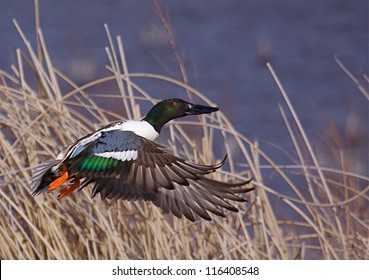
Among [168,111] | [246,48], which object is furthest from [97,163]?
[246,48]

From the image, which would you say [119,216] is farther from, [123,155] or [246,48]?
[246,48]

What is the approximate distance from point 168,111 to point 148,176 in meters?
0.53

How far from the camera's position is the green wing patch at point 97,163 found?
3.49 meters

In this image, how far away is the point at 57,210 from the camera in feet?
12.4

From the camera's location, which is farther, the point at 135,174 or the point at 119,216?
the point at 119,216

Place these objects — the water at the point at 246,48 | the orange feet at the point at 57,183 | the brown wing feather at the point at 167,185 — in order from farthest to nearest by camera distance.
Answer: the water at the point at 246,48
the orange feet at the point at 57,183
the brown wing feather at the point at 167,185

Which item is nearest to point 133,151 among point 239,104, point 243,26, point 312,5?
point 239,104

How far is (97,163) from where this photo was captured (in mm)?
3523

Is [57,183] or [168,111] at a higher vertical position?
[168,111]

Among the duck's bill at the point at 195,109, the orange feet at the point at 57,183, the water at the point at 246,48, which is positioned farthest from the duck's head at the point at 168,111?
the water at the point at 246,48

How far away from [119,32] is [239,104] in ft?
6.45

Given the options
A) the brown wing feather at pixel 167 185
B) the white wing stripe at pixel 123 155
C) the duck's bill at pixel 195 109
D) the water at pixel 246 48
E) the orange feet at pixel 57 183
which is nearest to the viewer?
the brown wing feather at pixel 167 185

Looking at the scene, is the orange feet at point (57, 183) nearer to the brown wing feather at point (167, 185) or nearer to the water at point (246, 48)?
the brown wing feather at point (167, 185)

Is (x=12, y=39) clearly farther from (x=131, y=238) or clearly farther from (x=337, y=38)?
(x=131, y=238)
